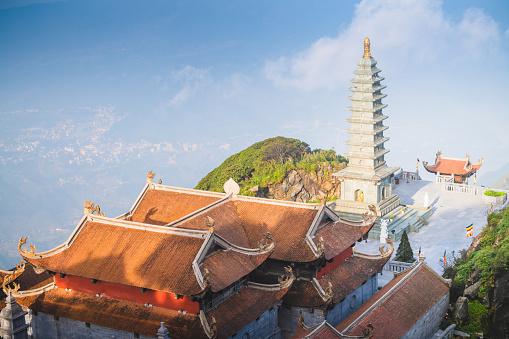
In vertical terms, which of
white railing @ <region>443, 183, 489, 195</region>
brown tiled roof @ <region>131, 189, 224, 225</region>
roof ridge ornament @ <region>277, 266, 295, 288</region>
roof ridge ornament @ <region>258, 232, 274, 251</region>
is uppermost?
brown tiled roof @ <region>131, 189, 224, 225</region>

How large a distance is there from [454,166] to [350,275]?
112ft

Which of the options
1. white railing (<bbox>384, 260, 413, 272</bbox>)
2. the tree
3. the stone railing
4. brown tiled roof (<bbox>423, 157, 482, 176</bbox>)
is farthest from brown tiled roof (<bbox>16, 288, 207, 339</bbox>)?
brown tiled roof (<bbox>423, 157, 482, 176</bbox>)

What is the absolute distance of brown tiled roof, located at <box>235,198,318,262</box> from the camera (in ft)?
117

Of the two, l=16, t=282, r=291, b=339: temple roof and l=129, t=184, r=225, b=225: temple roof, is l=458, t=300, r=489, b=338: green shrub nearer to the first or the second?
l=16, t=282, r=291, b=339: temple roof

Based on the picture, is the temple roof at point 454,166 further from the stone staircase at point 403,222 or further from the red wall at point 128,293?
the red wall at point 128,293

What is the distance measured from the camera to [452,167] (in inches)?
2702

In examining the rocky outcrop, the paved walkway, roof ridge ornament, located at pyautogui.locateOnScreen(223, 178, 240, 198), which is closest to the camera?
the rocky outcrop

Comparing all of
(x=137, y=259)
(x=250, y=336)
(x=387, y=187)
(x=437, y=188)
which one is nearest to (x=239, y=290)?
(x=250, y=336)

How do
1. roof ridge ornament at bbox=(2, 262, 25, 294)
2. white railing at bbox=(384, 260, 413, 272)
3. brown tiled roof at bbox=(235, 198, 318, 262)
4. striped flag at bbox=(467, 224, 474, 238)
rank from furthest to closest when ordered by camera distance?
striped flag at bbox=(467, 224, 474, 238), white railing at bbox=(384, 260, 413, 272), brown tiled roof at bbox=(235, 198, 318, 262), roof ridge ornament at bbox=(2, 262, 25, 294)

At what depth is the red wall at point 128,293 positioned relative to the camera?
1232 inches

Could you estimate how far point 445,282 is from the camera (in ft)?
128

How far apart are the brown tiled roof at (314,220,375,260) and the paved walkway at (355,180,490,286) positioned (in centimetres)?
654

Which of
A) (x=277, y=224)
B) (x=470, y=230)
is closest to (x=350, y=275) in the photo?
(x=277, y=224)

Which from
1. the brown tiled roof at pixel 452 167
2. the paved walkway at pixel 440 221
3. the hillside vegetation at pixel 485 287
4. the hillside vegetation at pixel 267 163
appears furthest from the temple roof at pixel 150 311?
the brown tiled roof at pixel 452 167
